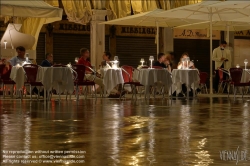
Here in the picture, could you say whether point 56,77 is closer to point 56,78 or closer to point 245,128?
point 56,78

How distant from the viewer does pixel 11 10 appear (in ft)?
50.6

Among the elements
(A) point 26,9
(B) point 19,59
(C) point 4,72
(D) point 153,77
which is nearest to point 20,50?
(B) point 19,59

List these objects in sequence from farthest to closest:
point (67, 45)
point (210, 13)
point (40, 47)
A: 1. point (67, 45)
2. point (40, 47)
3. point (210, 13)

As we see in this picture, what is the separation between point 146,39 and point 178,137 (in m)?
19.3

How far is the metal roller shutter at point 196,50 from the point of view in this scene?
1061 inches

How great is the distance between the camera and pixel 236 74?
54.3 feet

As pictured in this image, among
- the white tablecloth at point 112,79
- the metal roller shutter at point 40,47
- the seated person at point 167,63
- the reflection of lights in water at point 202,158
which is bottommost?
the reflection of lights in water at point 202,158

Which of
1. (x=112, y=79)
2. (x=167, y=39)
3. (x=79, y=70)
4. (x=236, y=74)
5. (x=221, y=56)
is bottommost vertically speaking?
(x=112, y=79)

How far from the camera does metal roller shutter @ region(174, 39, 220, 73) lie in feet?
88.4

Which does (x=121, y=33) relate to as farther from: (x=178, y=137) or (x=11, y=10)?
(x=178, y=137)

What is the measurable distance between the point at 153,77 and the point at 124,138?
8.96 metres

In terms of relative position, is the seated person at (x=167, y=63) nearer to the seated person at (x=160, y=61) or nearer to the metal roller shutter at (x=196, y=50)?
the seated person at (x=160, y=61)

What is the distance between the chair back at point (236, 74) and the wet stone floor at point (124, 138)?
524 cm

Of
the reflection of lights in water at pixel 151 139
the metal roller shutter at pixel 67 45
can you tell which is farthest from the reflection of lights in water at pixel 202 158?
the metal roller shutter at pixel 67 45
